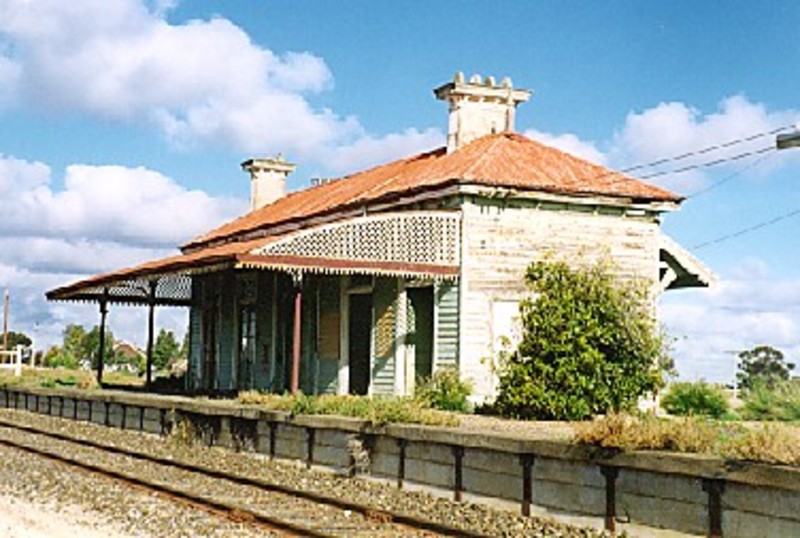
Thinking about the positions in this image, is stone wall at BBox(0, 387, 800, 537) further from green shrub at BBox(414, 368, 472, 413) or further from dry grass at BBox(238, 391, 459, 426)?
green shrub at BBox(414, 368, 472, 413)

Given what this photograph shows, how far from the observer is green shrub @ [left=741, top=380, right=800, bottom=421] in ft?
44.6

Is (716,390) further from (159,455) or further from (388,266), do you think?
(159,455)

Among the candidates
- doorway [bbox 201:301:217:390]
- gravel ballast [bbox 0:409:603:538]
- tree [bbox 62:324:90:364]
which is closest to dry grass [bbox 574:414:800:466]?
gravel ballast [bbox 0:409:603:538]

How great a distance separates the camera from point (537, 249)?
67.5 ft

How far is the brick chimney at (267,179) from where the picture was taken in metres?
36.1

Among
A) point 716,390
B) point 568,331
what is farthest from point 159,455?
point 716,390

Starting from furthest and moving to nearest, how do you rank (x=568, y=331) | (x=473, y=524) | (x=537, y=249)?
(x=537, y=249), (x=568, y=331), (x=473, y=524)

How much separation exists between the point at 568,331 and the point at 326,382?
676 cm

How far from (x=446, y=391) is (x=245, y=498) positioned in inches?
286

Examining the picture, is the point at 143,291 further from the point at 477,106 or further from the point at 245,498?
the point at 245,498

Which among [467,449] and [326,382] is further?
[326,382]

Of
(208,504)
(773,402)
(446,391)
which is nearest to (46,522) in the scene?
(208,504)

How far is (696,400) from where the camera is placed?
2045 centimetres

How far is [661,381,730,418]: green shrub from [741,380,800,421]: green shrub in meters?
2.94
